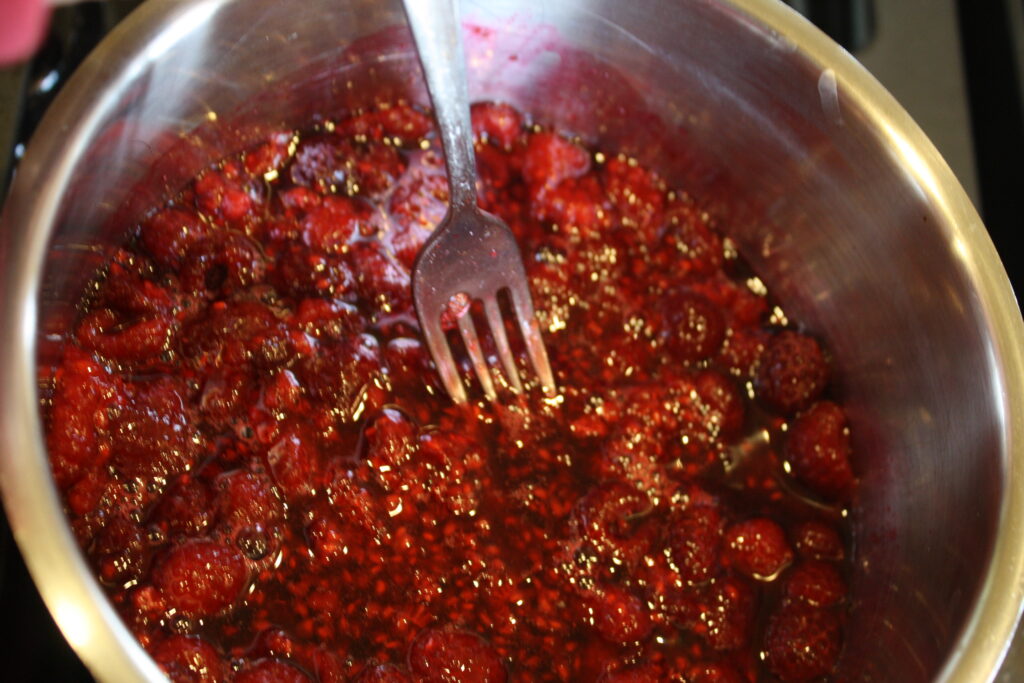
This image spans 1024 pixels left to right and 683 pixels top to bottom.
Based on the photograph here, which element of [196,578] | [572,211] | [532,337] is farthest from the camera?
[572,211]

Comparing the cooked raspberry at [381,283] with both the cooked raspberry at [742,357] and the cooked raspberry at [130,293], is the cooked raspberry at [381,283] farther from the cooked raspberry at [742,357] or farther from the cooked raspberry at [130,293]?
the cooked raspberry at [742,357]

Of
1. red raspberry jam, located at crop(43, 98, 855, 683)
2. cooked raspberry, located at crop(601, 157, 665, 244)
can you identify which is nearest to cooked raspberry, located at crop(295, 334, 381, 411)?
red raspberry jam, located at crop(43, 98, 855, 683)

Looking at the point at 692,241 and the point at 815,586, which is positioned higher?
the point at 692,241

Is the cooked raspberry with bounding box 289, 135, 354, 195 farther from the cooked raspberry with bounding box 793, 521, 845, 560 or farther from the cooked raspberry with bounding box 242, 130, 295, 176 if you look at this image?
the cooked raspberry with bounding box 793, 521, 845, 560

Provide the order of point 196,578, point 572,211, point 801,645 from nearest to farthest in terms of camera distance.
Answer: point 196,578
point 801,645
point 572,211

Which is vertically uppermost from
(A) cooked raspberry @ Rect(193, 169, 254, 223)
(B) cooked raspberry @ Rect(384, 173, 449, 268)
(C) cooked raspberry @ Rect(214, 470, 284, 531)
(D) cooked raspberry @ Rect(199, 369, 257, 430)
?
(A) cooked raspberry @ Rect(193, 169, 254, 223)

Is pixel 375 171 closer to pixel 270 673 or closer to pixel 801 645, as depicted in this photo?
pixel 270 673

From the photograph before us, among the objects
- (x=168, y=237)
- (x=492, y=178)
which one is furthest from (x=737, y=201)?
(x=168, y=237)

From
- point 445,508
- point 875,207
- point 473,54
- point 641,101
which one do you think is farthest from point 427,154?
point 875,207
